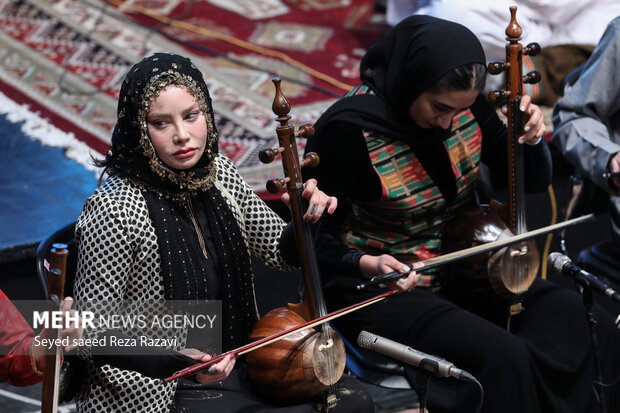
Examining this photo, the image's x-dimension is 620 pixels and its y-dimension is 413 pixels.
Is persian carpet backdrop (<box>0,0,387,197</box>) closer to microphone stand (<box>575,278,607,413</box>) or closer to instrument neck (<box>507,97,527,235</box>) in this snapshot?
instrument neck (<box>507,97,527,235</box>)

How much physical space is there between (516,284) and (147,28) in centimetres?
304

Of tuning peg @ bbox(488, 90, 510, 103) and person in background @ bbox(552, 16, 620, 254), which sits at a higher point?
tuning peg @ bbox(488, 90, 510, 103)

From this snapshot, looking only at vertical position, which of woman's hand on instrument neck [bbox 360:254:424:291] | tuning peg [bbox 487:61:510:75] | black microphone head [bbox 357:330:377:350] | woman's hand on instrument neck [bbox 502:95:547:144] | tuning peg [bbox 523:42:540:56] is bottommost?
black microphone head [bbox 357:330:377:350]

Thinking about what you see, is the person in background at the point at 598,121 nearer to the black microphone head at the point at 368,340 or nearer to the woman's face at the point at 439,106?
the woman's face at the point at 439,106

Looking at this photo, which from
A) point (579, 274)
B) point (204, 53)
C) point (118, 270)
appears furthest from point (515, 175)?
point (204, 53)

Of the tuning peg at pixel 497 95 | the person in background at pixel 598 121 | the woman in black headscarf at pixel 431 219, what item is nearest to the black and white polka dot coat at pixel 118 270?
the woman in black headscarf at pixel 431 219

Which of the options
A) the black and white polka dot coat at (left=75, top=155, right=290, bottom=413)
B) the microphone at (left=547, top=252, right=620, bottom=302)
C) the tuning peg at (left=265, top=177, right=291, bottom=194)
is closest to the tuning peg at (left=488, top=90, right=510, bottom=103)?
the microphone at (left=547, top=252, right=620, bottom=302)

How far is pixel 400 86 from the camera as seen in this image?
2285mm

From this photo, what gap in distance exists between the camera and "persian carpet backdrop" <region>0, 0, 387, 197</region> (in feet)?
12.6

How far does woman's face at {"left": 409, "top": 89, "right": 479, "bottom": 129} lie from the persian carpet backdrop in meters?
1.12

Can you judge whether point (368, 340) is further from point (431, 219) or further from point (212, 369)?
point (431, 219)

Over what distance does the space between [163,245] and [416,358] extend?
1.96ft

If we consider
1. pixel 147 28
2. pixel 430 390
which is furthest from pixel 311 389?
pixel 147 28

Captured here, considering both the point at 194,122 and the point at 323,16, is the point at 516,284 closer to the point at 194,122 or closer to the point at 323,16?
the point at 194,122
